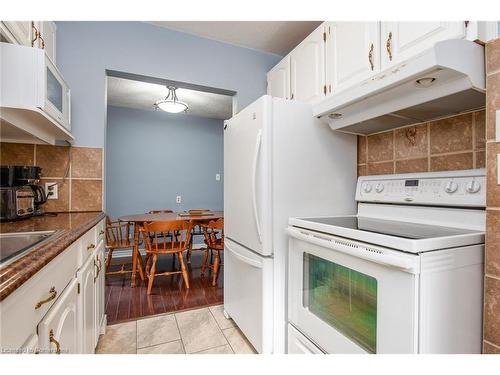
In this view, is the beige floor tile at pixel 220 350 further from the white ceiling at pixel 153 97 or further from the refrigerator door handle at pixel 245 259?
the white ceiling at pixel 153 97

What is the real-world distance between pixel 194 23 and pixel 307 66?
3.27 ft

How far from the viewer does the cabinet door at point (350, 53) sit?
4.66 feet

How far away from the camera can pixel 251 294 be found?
167cm

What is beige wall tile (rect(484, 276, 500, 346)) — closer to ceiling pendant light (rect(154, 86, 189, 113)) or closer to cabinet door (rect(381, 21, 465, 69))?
cabinet door (rect(381, 21, 465, 69))

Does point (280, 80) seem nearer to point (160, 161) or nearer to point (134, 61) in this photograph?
point (134, 61)

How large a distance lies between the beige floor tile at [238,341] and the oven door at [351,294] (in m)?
0.44

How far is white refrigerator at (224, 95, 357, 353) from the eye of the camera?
1.53m

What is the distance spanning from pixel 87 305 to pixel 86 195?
0.95m

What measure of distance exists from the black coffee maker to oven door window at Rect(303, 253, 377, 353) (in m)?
1.58

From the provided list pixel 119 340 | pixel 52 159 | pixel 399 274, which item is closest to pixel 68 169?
pixel 52 159

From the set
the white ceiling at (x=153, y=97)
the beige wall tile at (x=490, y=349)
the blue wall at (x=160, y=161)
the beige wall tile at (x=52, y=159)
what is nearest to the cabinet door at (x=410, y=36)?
the beige wall tile at (x=490, y=349)

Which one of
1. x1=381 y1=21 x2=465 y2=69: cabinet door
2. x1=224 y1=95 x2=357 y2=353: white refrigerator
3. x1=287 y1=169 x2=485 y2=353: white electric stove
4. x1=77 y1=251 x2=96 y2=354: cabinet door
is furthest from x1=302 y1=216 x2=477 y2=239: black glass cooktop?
x1=77 y1=251 x2=96 y2=354: cabinet door
